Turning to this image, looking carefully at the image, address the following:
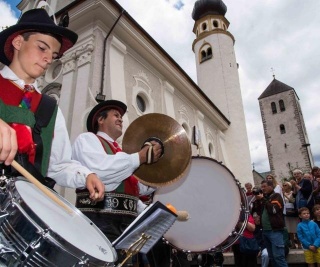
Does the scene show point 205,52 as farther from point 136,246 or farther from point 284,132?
point 284,132

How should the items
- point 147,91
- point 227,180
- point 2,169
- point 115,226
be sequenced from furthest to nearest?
point 147,91 → point 227,180 → point 115,226 → point 2,169

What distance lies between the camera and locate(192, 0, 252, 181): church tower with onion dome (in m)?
18.1

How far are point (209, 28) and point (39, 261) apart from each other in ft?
76.4

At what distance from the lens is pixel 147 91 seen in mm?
10430

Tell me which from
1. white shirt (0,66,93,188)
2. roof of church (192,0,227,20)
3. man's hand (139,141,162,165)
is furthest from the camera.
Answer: roof of church (192,0,227,20)

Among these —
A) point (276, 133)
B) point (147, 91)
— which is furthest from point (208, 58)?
point (276, 133)

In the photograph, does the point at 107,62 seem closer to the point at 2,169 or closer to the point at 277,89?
the point at 2,169

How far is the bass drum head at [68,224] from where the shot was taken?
3.41ft

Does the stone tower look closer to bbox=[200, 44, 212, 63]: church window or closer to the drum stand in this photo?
bbox=[200, 44, 212, 63]: church window

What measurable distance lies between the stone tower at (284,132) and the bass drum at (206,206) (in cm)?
3879

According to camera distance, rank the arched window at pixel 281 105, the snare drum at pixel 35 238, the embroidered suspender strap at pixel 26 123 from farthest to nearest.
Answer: the arched window at pixel 281 105, the embroidered suspender strap at pixel 26 123, the snare drum at pixel 35 238

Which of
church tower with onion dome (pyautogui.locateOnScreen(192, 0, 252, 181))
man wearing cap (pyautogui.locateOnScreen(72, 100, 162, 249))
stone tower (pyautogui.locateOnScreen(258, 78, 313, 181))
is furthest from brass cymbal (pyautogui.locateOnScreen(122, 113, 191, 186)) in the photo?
stone tower (pyautogui.locateOnScreen(258, 78, 313, 181))

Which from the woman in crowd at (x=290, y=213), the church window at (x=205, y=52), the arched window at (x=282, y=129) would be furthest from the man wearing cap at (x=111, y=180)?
the arched window at (x=282, y=129)

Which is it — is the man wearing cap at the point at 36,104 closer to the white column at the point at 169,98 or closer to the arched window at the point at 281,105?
the white column at the point at 169,98
